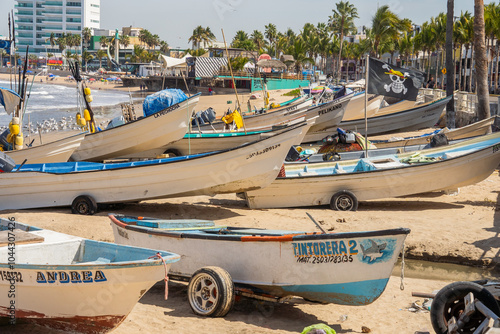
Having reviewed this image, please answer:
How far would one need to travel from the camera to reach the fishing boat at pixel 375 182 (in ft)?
46.7

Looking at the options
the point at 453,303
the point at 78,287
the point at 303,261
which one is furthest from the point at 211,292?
the point at 453,303

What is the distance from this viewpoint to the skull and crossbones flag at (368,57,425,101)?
1595 centimetres

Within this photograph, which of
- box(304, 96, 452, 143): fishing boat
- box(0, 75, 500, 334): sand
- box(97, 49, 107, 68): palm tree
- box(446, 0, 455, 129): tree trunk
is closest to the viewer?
box(0, 75, 500, 334): sand

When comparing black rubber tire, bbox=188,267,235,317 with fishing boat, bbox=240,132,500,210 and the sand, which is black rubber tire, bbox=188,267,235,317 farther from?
fishing boat, bbox=240,132,500,210

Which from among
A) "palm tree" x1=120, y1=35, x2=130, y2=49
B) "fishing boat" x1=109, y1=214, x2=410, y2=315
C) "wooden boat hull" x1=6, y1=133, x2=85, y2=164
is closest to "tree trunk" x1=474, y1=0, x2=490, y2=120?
"wooden boat hull" x1=6, y1=133, x2=85, y2=164

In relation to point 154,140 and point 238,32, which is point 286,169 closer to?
point 154,140

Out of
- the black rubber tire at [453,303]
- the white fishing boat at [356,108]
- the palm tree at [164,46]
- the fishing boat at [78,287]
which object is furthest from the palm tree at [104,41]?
the black rubber tire at [453,303]

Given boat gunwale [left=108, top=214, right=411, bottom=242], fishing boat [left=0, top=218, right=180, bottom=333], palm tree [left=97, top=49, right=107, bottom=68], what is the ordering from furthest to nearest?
palm tree [left=97, top=49, right=107, bottom=68]
boat gunwale [left=108, top=214, right=411, bottom=242]
fishing boat [left=0, top=218, right=180, bottom=333]

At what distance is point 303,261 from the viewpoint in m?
8.20

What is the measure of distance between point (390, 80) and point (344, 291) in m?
9.02

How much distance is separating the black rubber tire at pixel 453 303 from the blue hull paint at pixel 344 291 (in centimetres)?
127

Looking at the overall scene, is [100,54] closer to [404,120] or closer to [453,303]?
[404,120]

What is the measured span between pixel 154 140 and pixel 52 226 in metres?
7.10

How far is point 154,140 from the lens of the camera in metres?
19.6
